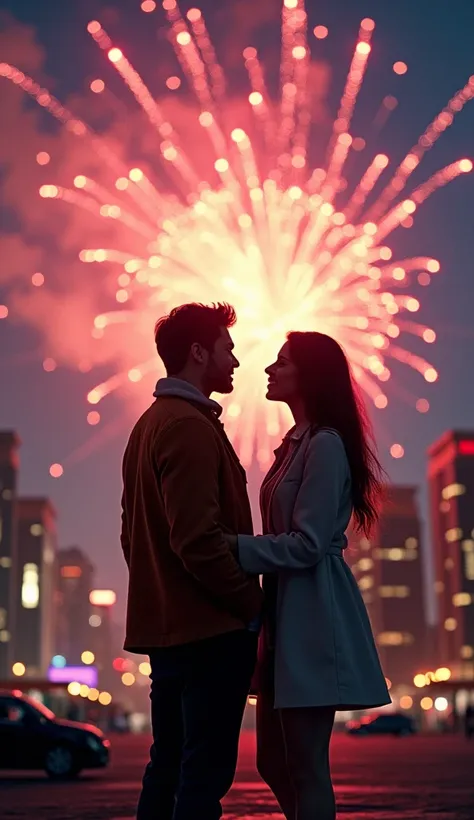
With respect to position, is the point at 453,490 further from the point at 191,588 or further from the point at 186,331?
the point at 191,588

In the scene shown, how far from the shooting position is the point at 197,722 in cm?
436

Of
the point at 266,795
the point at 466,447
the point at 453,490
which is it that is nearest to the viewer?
the point at 266,795

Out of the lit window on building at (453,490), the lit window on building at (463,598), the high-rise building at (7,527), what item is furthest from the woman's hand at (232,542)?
the lit window on building at (453,490)

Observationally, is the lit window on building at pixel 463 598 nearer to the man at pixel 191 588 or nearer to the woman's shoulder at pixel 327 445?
the woman's shoulder at pixel 327 445

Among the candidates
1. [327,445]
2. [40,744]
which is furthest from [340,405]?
[40,744]

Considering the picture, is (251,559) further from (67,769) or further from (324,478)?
(67,769)

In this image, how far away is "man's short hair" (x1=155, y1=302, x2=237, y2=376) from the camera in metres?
4.79

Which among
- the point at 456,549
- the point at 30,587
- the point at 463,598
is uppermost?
the point at 30,587

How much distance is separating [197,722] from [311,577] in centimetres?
67

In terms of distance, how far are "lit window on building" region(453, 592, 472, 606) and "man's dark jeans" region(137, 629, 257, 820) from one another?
165m

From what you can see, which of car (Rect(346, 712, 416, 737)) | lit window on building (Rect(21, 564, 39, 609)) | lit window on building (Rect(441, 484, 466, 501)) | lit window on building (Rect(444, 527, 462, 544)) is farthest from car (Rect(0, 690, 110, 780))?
lit window on building (Rect(21, 564, 39, 609))

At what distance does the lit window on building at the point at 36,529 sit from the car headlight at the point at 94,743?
172314mm

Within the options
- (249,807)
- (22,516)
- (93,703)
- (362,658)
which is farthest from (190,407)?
(22,516)

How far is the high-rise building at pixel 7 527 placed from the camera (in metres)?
170
